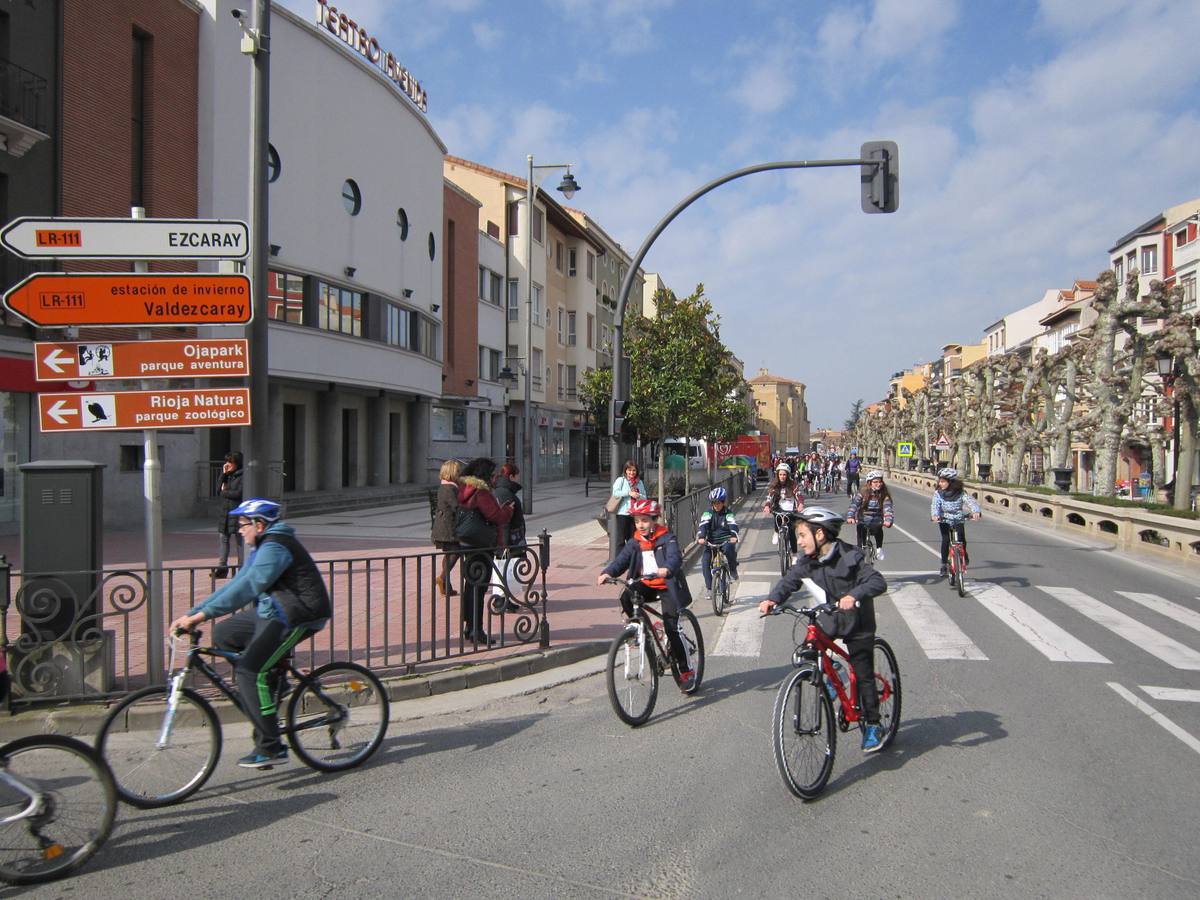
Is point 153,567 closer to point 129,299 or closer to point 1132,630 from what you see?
point 129,299

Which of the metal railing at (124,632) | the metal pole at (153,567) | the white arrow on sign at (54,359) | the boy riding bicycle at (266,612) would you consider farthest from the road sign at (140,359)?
the boy riding bicycle at (266,612)

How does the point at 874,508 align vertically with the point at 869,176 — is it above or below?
below

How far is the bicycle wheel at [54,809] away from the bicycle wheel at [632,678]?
3.03 metres

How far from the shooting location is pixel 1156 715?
621cm

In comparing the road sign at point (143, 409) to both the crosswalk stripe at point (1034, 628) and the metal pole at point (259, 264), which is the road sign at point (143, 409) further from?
the crosswalk stripe at point (1034, 628)

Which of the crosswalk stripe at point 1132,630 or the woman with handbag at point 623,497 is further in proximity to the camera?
the woman with handbag at point 623,497

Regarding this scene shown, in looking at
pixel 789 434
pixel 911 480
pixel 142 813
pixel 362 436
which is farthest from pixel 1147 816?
pixel 789 434

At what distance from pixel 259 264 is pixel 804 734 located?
5482 mm

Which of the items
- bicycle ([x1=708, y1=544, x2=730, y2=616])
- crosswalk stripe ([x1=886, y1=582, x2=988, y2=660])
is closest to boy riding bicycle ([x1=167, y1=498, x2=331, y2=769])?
crosswalk stripe ([x1=886, y1=582, x2=988, y2=660])

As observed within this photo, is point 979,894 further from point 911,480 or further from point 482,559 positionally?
point 911,480

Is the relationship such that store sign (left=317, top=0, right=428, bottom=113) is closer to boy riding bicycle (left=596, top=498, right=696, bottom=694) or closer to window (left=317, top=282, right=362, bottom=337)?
window (left=317, top=282, right=362, bottom=337)

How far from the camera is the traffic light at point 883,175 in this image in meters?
11.4

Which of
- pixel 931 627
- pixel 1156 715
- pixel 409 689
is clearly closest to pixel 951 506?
pixel 931 627

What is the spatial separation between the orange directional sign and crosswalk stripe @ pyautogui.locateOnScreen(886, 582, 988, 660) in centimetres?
682
